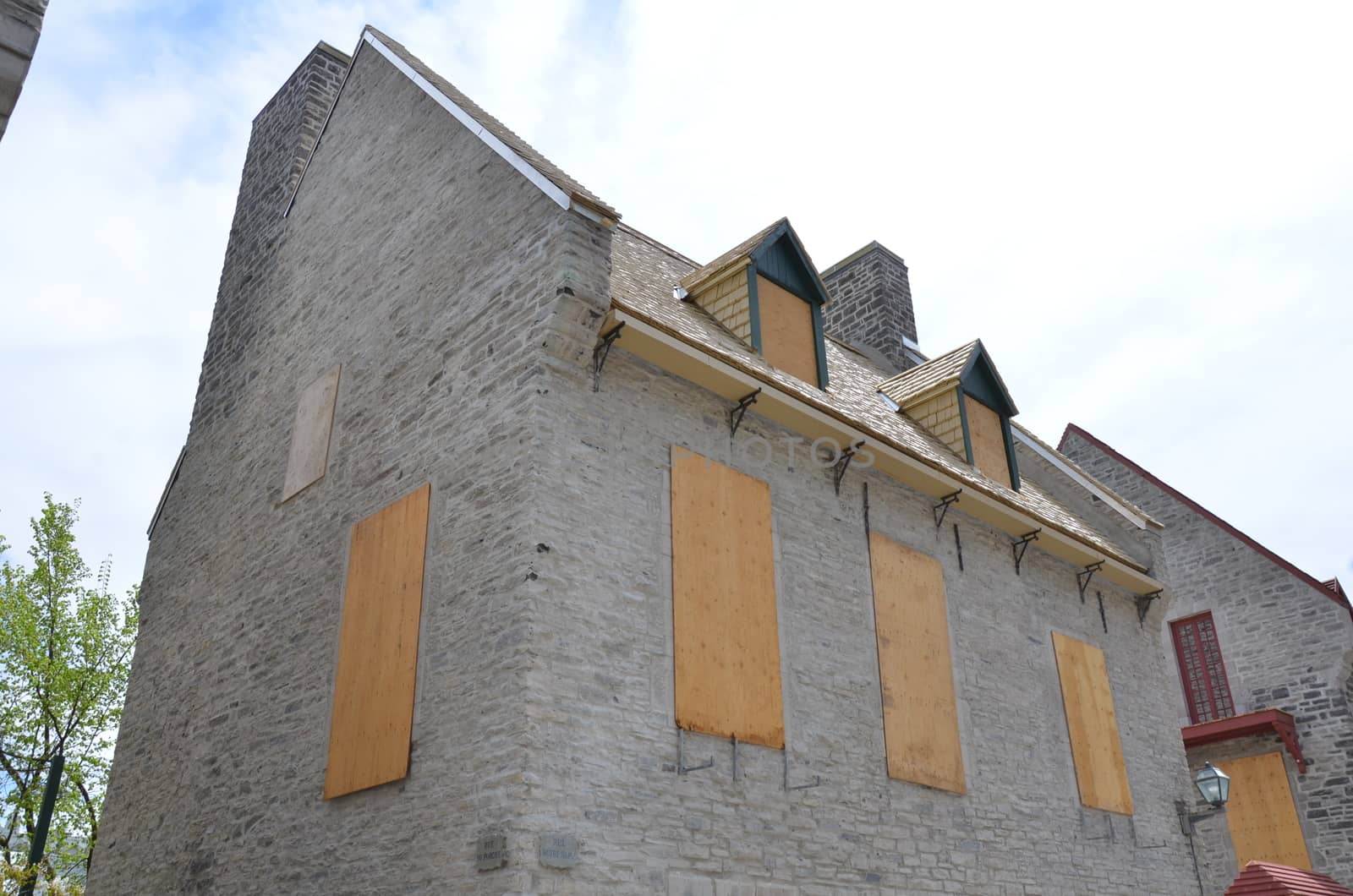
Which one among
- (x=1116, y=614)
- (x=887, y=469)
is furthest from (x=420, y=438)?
(x=1116, y=614)

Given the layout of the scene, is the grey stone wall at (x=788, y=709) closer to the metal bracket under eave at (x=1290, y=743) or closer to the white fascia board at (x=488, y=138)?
the white fascia board at (x=488, y=138)

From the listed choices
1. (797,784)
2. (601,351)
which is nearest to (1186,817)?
(797,784)

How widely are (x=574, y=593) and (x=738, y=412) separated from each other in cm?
288

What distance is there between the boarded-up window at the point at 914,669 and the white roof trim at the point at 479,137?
471 centimetres

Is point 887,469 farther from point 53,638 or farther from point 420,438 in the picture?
point 53,638

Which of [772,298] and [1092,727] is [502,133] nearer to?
[772,298]

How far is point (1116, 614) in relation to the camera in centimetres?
1512

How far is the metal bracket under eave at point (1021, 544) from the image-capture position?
13500mm

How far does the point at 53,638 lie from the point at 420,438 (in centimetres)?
1412

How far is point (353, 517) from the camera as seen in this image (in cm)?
1070

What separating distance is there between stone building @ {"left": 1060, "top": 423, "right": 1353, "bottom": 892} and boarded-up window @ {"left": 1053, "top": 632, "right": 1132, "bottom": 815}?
255cm

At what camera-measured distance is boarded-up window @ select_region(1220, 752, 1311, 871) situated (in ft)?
57.5

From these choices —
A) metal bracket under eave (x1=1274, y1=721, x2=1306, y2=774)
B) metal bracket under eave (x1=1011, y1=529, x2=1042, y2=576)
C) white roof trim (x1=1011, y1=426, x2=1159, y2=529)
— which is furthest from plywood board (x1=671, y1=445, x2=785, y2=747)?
metal bracket under eave (x1=1274, y1=721, x2=1306, y2=774)

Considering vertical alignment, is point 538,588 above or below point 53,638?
below
